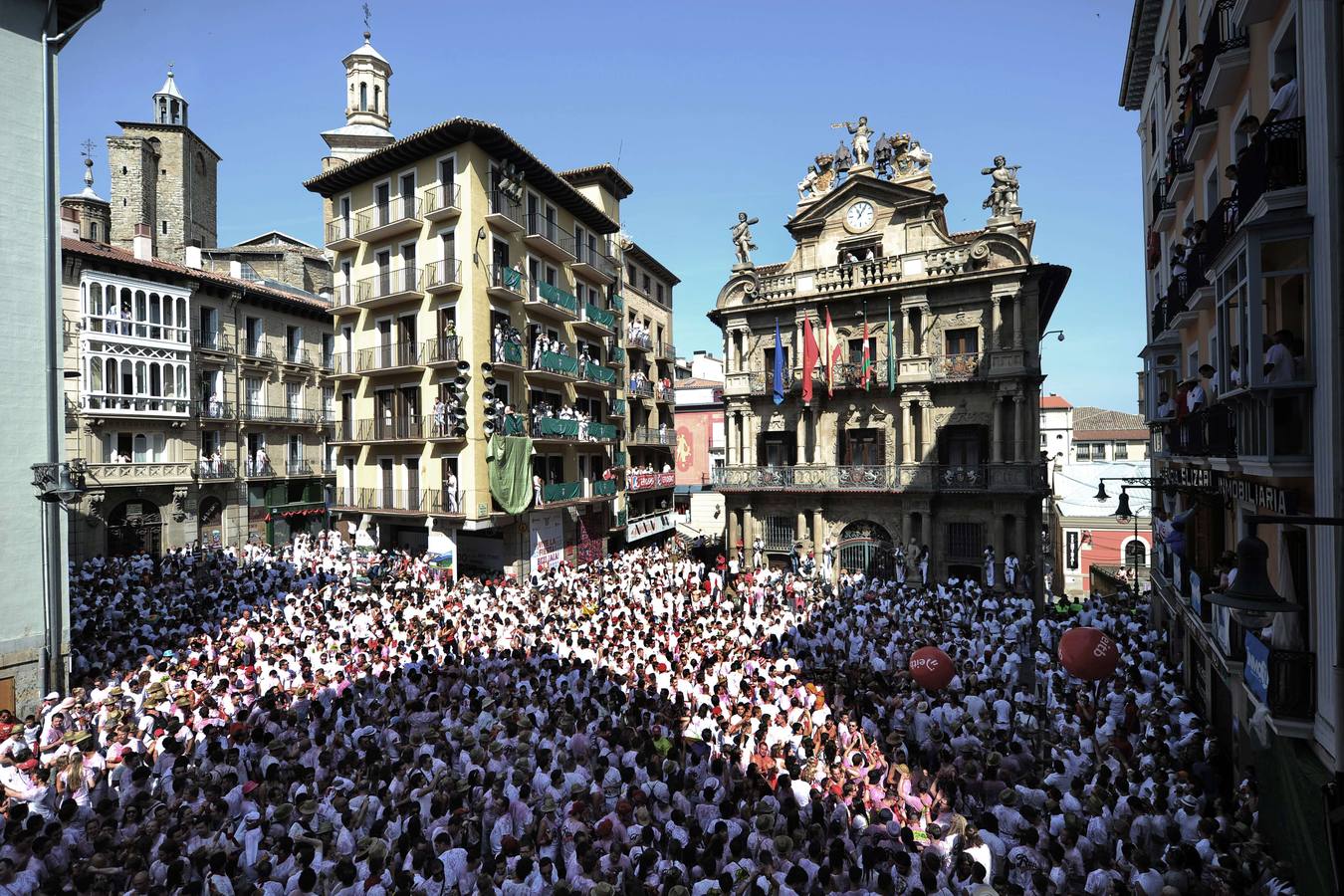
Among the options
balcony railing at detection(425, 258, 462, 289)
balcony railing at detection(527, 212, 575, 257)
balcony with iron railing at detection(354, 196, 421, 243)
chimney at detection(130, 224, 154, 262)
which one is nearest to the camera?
balcony railing at detection(425, 258, 462, 289)

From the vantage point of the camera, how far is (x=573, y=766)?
9.75m

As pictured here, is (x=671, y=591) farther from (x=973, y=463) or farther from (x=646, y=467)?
(x=646, y=467)

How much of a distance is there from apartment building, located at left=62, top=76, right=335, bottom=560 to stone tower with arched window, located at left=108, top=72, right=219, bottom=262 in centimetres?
22

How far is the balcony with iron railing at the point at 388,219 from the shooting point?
26.0 m

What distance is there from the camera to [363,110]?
138ft

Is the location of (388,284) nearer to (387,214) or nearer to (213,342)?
(387,214)

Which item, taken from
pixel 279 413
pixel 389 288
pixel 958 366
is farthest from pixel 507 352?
pixel 279 413

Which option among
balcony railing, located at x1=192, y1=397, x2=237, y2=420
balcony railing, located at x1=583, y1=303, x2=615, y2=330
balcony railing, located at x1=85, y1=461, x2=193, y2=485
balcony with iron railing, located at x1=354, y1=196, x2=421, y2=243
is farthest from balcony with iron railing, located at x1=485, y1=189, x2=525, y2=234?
balcony railing, located at x1=85, y1=461, x2=193, y2=485

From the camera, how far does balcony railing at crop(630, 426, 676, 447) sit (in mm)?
37844

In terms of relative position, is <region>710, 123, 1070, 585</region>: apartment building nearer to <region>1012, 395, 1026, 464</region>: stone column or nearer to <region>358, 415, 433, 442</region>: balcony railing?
<region>1012, 395, 1026, 464</region>: stone column

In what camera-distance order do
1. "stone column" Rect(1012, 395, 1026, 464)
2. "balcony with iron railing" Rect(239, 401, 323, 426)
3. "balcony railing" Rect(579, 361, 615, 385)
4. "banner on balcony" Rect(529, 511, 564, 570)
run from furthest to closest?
"balcony with iron railing" Rect(239, 401, 323, 426) < "balcony railing" Rect(579, 361, 615, 385) < "banner on balcony" Rect(529, 511, 564, 570) < "stone column" Rect(1012, 395, 1026, 464)

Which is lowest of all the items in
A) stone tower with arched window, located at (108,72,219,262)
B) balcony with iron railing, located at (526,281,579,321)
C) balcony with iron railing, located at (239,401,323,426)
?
balcony with iron railing, located at (239,401,323,426)

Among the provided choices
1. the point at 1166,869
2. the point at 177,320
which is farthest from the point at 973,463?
the point at 177,320

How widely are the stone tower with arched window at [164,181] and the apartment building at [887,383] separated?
38517 millimetres
